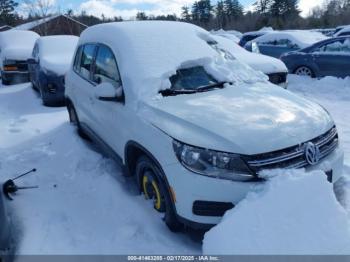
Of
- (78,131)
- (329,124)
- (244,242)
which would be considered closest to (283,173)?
(244,242)

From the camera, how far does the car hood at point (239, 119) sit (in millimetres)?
2795

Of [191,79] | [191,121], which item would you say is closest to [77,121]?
[191,79]

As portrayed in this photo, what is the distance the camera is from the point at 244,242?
2449 millimetres

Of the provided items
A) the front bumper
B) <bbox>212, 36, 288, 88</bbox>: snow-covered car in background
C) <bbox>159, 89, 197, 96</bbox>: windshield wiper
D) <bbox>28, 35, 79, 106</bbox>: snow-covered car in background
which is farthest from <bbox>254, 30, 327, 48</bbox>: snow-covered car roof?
the front bumper

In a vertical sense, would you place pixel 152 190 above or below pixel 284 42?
below

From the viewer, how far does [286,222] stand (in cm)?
245

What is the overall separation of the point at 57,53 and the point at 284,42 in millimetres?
8199

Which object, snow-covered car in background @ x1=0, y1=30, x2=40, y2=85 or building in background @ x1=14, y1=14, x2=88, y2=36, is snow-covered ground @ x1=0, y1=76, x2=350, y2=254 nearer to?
snow-covered car in background @ x1=0, y1=30, x2=40, y2=85

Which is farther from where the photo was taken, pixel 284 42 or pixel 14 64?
pixel 284 42

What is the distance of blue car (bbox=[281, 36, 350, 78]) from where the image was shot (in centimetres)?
974

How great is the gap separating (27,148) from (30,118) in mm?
2069

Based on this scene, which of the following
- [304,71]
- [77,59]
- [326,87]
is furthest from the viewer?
[304,71]

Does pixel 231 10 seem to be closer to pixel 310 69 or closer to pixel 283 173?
pixel 310 69

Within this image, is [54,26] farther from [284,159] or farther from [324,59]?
[284,159]
